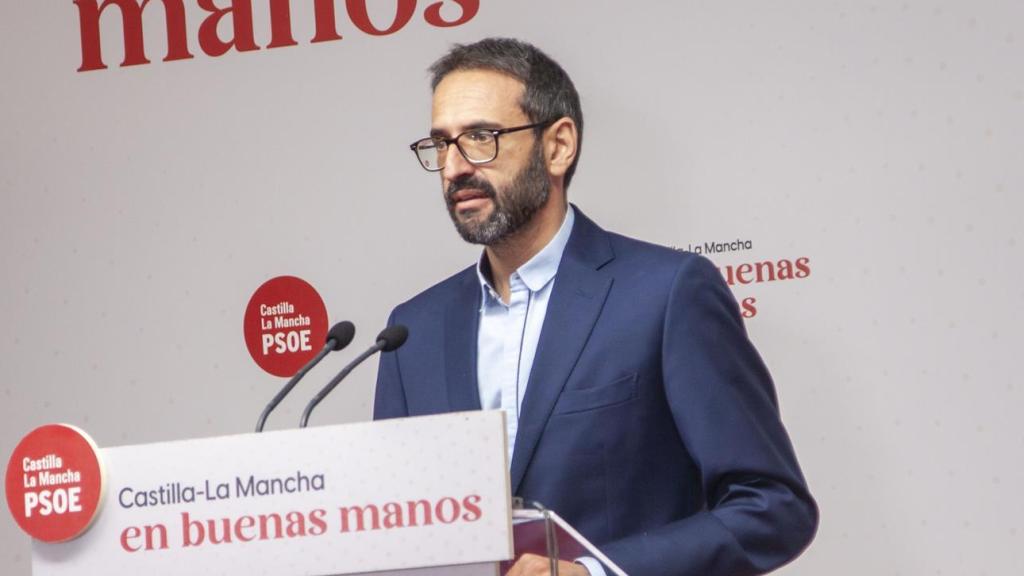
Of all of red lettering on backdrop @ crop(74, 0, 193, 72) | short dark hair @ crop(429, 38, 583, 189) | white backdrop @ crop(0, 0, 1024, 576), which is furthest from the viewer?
red lettering on backdrop @ crop(74, 0, 193, 72)

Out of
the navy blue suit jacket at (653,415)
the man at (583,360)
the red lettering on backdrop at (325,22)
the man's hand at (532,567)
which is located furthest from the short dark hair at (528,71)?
the man's hand at (532,567)

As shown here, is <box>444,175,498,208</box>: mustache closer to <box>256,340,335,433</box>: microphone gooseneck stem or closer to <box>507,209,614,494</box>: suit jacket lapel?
<box>507,209,614,494</box>: suit jacket lapel

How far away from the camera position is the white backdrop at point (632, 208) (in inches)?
128

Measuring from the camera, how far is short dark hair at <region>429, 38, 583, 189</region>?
2828 mm

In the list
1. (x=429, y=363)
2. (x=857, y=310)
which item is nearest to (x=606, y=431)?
(x=429, y=363)

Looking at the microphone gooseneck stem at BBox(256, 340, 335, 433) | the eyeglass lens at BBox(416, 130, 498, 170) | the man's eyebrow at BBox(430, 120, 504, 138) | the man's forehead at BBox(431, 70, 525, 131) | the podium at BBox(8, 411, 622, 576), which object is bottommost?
the podium at BBox(8, 411, 622, 576)

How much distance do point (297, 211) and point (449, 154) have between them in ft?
3.91

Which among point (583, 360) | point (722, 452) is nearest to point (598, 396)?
point (583, 360)

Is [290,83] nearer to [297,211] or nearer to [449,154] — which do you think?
[297,211]

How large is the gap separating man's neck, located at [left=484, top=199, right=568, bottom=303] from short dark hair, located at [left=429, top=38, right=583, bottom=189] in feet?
0.43

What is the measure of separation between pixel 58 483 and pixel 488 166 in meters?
1.07

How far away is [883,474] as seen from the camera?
3.29 meters

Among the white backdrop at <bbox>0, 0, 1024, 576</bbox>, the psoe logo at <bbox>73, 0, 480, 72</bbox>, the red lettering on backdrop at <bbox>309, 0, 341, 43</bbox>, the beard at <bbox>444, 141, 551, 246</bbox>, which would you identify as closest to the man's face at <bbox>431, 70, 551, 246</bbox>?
the beard at <bbox>444, 141, 551, 246</bbox>

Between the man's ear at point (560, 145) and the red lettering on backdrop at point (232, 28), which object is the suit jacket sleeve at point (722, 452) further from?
the red lettering on backdrop at point (232, 28)
